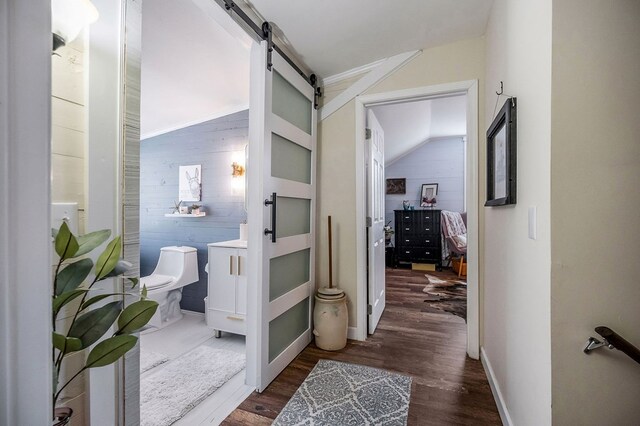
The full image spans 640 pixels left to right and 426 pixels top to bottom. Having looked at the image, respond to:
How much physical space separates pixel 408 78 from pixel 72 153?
2.30 m

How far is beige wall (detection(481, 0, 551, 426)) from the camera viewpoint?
102 cm

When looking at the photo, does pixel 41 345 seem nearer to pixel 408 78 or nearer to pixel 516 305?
pixel 516 305

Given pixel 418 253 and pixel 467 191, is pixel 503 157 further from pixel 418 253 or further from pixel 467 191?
A: pixel 418 253

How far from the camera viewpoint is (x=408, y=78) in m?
2.41

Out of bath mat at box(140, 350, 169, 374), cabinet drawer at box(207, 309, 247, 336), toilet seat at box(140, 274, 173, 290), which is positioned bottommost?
bath mat at box(140, 350, 169, 374)

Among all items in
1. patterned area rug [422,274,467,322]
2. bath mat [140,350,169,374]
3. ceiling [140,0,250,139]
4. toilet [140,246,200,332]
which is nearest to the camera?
ceiling [140,0,250,139]

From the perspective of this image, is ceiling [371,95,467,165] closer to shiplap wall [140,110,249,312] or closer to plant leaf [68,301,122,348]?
shiplap wall [140,110,249,312]

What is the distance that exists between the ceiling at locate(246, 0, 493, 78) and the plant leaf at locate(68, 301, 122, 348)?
5.91ft

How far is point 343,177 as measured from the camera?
2.61 meters

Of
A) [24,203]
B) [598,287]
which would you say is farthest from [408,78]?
[24,203]

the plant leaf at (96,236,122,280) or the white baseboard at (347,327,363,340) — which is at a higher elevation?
the plant leaf at (96,236,122,280)

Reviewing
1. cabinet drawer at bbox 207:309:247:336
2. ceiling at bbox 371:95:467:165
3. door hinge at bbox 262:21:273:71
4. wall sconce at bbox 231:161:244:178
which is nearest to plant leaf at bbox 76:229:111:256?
door hinge at bbox 262:21:273:71

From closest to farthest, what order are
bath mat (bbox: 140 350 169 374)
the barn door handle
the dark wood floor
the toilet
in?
the dark wood floor → the barn door handle → bath mat (bbox: 140 350 169 374) → the toilet

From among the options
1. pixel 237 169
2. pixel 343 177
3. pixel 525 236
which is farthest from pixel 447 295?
pixel 237 169
